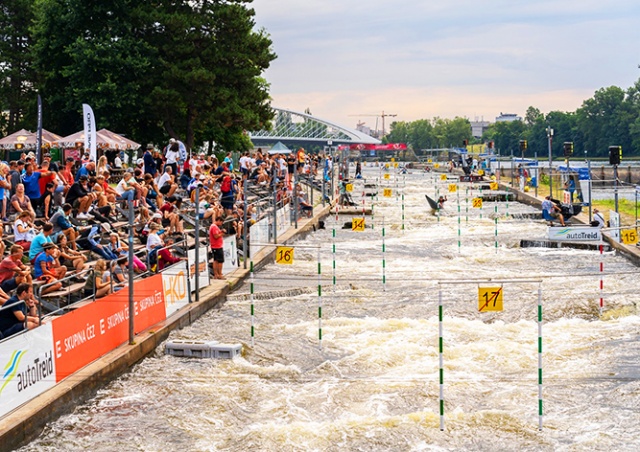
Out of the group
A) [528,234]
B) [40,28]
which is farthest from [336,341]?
[40,28]

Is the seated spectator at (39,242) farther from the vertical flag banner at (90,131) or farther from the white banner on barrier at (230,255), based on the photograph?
the vertical flag banner at (90,131)

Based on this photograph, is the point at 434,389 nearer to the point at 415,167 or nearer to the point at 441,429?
the point at 441,429

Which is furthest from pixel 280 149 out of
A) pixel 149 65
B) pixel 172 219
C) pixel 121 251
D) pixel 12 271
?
pixel 12 271

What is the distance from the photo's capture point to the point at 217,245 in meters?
23.9

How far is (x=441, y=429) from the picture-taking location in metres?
13.4

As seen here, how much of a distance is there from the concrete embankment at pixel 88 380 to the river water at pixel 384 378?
0.60ft

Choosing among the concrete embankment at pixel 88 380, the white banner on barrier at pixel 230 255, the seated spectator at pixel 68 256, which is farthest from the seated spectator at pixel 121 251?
the white banner on barrier at pixel 230 255

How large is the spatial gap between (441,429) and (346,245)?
Answer: 23600 millimetres

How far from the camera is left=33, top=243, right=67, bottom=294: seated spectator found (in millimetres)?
15662

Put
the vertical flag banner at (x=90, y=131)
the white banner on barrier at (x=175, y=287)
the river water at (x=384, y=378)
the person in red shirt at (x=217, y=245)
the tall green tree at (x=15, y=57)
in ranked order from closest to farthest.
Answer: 1. the river water at (x=384, y=378)
2. the white banner on barrier at (x=175, y=287)
3. the person in red shirt at (x=217, y=245)
4. the vertical flag banner at (x=90, y=131)
5. the tall green tree at (x=15, y=57)

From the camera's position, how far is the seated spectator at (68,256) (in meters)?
17.3

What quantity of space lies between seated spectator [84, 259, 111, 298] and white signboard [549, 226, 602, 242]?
15931 millimetres

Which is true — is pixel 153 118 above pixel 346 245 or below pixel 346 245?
above

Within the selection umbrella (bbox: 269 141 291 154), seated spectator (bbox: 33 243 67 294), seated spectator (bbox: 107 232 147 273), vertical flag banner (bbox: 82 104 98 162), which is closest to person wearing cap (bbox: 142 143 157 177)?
vertical flag banner (bbox: 82 104 98 162)
